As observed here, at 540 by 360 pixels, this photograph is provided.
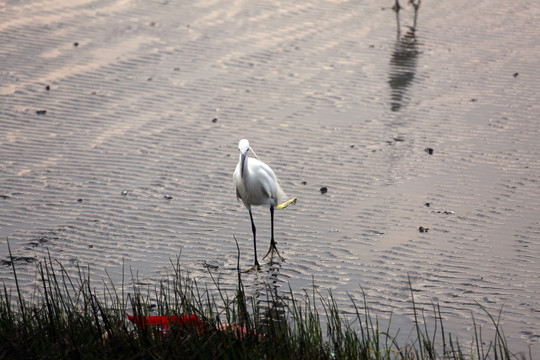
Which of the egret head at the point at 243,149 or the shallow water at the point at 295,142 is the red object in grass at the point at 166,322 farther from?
the egret head at the point at 243,149

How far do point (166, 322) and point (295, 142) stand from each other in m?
5.41

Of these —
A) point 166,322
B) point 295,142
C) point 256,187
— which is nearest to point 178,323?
point 166,322

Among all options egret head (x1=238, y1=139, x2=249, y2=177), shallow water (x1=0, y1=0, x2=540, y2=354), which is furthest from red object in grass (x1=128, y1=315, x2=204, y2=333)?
egret head (x1=238, y1=139, x2=249, y2=177)

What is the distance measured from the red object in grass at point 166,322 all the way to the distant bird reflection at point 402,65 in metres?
6.75

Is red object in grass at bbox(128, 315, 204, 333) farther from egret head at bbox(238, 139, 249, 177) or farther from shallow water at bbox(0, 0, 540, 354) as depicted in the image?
egret head at bbox(238, 139, 249, 177)

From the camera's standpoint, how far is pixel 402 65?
12539mm

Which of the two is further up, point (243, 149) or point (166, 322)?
point (243, 149)

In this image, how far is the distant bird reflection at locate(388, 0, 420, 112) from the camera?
37.4 feet

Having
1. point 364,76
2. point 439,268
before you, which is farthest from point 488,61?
point 439,268

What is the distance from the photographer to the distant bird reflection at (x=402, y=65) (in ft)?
37.4

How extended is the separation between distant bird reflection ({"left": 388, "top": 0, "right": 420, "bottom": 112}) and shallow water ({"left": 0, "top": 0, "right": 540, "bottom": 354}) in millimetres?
45

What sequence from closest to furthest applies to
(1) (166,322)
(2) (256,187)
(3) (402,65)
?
(1) (166,322) → (2) (256,187) → (3) (402,65)

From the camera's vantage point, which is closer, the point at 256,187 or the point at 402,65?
the point at 256,187

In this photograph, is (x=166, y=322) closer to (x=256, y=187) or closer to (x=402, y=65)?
(x=256, y=187)
